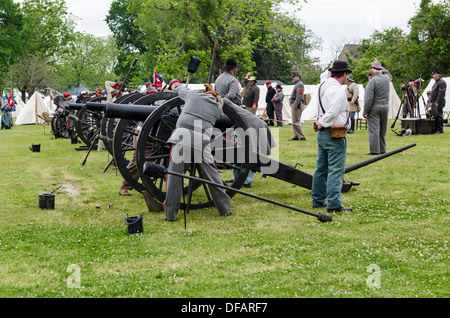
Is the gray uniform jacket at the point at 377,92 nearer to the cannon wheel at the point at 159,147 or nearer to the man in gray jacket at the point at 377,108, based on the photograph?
the man in gray jacket at the point at 377,108

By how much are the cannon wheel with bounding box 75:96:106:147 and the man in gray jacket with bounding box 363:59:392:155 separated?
678 cm

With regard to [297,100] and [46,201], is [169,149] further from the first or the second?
[297,100]

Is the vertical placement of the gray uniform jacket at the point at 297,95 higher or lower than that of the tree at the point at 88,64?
lower

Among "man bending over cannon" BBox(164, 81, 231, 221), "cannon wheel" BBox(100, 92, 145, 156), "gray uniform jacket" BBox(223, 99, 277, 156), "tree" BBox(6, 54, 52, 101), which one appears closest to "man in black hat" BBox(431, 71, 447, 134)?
"gray uniform jacket" BBox(223, 99, 277, 156)

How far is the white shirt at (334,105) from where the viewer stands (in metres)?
6.77

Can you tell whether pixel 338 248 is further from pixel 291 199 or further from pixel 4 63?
pixel 4 63

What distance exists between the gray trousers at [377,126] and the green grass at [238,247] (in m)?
3.34

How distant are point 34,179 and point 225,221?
533 centimetres

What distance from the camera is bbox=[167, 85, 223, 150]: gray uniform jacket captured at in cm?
660

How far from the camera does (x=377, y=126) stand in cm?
1238

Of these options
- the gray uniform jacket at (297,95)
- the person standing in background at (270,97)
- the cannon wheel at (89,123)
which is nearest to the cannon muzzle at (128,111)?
the cannon wheel at (89,123)

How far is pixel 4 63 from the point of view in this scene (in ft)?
164

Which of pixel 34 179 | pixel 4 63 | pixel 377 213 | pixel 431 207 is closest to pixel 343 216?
pixel 377 213
